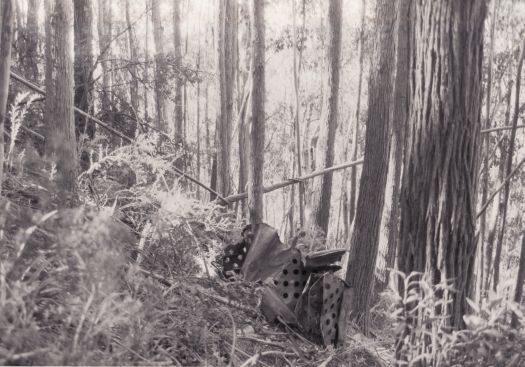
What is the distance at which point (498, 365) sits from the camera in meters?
3.12

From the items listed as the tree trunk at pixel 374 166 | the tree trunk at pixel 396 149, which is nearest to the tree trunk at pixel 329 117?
the tree trunk at pixel 396 149

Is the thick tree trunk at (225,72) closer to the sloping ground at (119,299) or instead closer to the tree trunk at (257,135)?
the tree trunk at (257,135)

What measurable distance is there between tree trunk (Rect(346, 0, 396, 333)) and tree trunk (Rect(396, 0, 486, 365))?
4.53m

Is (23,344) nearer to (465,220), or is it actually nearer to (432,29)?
(465,220)

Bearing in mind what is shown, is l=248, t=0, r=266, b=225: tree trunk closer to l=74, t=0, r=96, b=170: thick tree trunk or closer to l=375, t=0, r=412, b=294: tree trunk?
l=375, t=0, r=412, b=294: tree trunk

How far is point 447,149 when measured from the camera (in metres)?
3.44

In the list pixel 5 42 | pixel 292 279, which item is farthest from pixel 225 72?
pixel 5 42

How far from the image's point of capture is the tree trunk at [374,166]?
26.4ft

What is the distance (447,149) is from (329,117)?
9.17 metres

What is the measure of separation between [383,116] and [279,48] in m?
15.8

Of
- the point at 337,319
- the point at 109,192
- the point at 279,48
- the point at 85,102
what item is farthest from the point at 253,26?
the point at 279,48

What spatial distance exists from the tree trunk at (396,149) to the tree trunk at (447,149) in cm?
491

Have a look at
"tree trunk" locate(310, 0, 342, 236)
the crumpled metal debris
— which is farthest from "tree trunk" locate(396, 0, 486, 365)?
"tree trunk" locate(310, 0, 342, 236)

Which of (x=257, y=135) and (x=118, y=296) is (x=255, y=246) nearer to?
(x=118, y=296)
